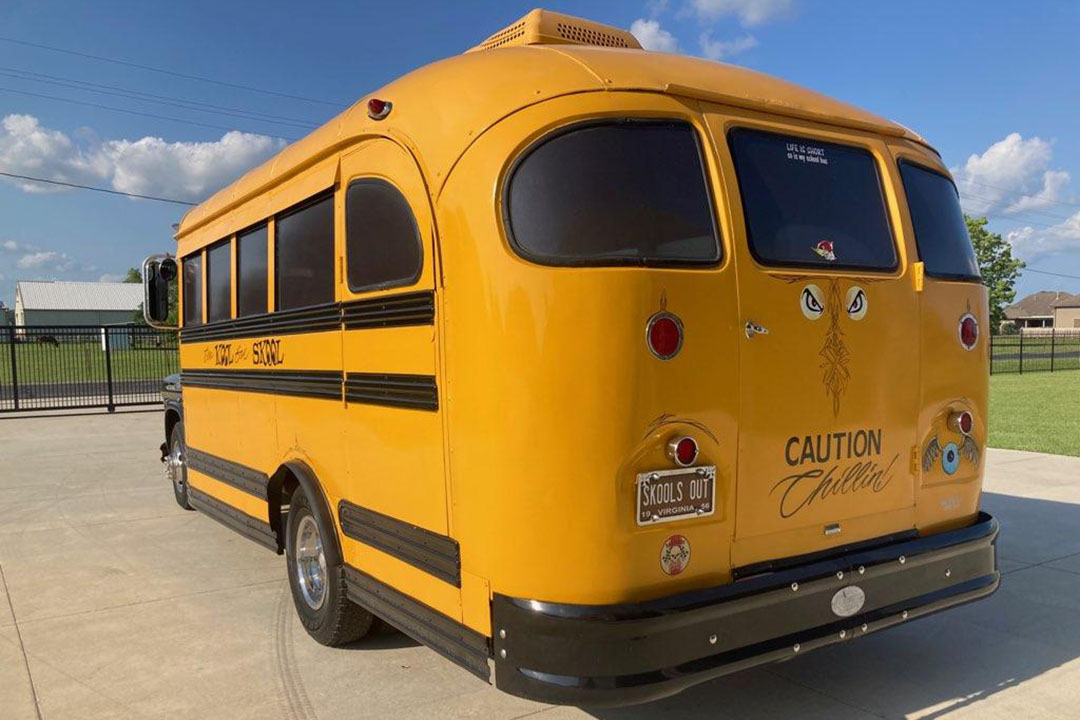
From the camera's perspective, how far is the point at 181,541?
662cm

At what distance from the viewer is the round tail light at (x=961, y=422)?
3.62 metres

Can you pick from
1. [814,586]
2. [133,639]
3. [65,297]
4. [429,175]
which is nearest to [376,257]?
[429,175]

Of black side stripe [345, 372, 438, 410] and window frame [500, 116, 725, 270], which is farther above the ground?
window frame [500, 116, 725, 270]

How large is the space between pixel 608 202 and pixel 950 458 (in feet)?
6.84

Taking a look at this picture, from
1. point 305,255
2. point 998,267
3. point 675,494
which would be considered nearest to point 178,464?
point 305,255

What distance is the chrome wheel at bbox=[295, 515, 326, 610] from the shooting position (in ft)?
14.3

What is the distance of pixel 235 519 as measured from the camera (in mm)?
5527

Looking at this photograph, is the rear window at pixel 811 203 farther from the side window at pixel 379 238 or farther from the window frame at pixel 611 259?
the side window at pixel 379 238

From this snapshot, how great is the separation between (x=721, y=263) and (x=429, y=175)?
45.2 inches

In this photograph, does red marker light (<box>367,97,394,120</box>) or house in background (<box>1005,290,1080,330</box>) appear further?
house in background (<box>1005,290,1080,330</box>)

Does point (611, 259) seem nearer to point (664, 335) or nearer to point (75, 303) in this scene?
point (664, 335)

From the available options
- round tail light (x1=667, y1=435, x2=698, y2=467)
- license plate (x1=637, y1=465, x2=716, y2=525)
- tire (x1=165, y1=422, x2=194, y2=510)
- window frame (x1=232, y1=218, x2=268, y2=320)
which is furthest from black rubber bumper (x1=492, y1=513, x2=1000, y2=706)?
tire (x1=165, y1=422, x2=194, y2=510)

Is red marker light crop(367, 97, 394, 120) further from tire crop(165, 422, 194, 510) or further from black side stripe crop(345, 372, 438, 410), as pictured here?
tire crop(165, 422, 194, 510)

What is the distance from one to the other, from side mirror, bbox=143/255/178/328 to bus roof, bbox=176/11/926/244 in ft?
12.8
